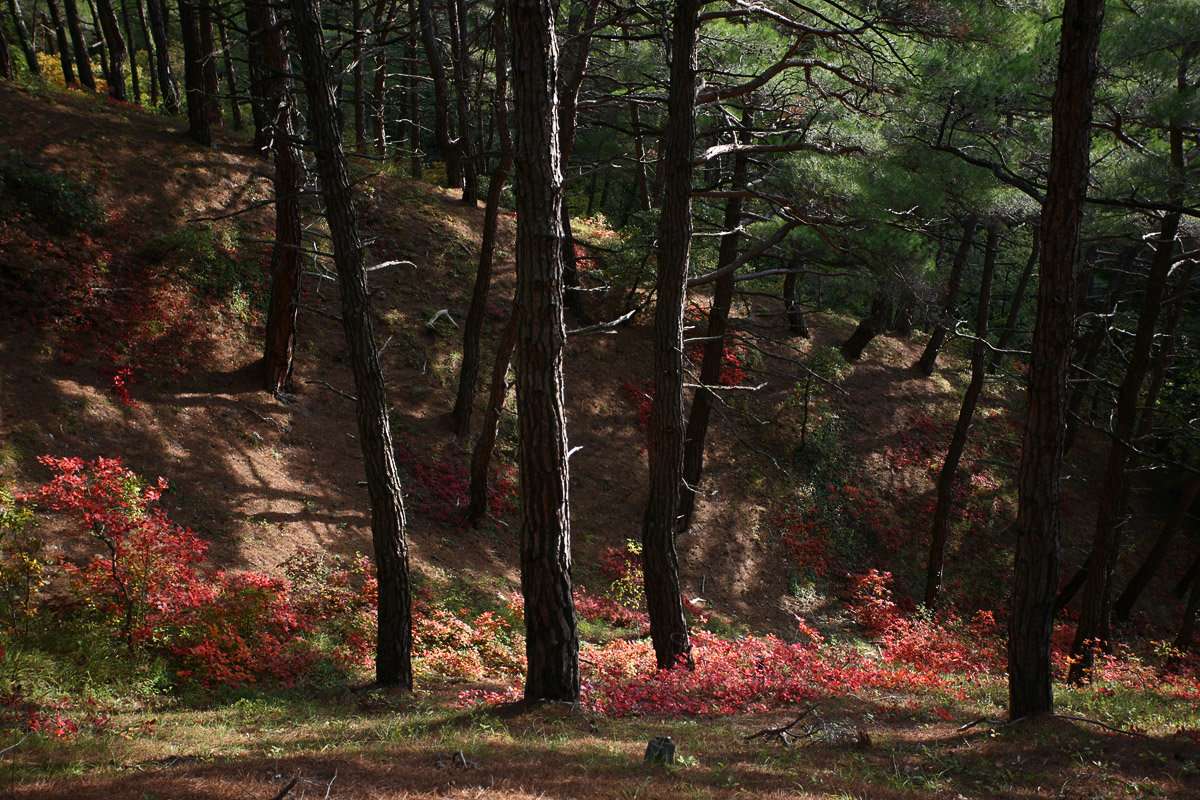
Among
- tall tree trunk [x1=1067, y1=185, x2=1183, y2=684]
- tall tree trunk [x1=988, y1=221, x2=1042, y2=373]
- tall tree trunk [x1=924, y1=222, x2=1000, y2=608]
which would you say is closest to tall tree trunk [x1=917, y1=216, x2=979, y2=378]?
tall tree trunk [x1=924, y1=222, x2=1000, y2=608]

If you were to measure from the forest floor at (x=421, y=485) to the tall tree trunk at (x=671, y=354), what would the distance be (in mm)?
1452

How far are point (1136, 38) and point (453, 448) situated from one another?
1267cm

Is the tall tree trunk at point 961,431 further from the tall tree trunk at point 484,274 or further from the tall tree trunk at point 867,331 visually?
the tall tree trunk at point 484,274

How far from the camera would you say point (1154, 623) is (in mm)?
17656

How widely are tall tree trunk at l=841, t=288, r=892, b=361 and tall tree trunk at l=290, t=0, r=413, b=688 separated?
18258 millimetres

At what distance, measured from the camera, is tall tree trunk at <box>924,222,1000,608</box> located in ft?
44.8

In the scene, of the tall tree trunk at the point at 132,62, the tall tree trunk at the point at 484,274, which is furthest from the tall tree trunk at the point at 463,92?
the tall tree trunk at the point at 132,62

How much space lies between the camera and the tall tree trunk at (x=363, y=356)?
6.79 m

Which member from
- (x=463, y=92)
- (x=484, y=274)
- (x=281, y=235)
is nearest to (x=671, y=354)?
(x=484, y=274)

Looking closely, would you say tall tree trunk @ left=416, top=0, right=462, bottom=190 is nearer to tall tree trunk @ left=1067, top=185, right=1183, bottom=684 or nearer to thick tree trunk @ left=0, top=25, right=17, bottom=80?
thick tree trunk @ left=0, top=25, right=17, bottom=80

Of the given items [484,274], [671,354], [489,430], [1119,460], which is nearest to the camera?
[671,354]

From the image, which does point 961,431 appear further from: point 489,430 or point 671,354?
point 489,430

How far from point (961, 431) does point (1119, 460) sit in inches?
154

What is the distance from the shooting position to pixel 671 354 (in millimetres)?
8180
